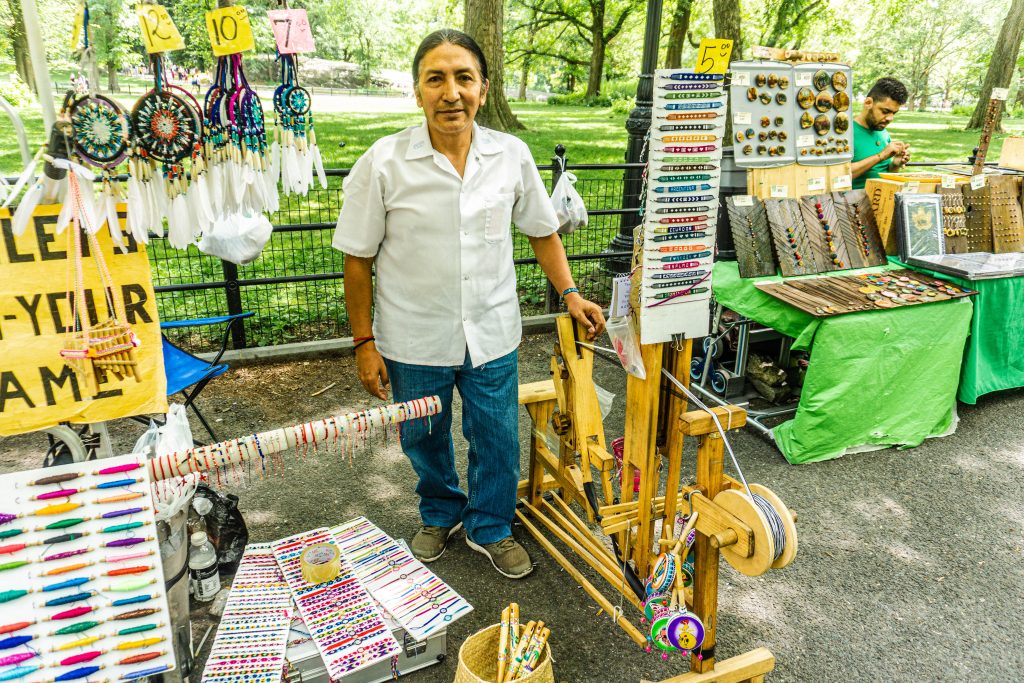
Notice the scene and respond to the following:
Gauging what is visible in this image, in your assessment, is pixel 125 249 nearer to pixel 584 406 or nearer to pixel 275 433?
pixel 275 433

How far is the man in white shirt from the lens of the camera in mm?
2195

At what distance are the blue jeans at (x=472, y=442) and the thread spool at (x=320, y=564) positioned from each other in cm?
44

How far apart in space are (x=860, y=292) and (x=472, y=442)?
243 centimetres

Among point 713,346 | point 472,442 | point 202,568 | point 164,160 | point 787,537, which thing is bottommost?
point 202,568

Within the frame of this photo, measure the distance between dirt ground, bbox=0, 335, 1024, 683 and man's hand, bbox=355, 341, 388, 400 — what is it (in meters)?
0.85

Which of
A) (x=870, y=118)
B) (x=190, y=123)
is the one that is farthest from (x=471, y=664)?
(x=870, y=118)

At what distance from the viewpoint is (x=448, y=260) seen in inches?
89.2

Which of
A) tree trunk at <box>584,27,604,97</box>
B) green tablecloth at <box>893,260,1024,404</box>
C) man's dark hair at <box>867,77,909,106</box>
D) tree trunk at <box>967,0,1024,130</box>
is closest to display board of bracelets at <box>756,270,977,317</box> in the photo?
green tablecloth at <box>893,260,1024,404</box>

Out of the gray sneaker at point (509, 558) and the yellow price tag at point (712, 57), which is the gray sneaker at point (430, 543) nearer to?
the gray sneaker at point (509, 558)

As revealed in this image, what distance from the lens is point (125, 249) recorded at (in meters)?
1.73

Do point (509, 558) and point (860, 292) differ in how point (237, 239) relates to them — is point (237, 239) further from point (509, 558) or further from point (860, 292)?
point (860, 292)

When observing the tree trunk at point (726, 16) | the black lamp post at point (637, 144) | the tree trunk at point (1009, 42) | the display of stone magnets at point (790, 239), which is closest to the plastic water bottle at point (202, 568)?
the display of stone magnets at point (790, 239)

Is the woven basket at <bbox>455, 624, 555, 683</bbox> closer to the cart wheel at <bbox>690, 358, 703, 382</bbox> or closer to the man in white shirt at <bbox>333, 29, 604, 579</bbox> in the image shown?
the man in white shirt at <bbox>333, 29, 604, 579</bbox>

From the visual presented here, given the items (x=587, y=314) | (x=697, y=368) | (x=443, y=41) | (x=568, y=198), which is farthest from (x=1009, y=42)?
(x=443, y=41)
